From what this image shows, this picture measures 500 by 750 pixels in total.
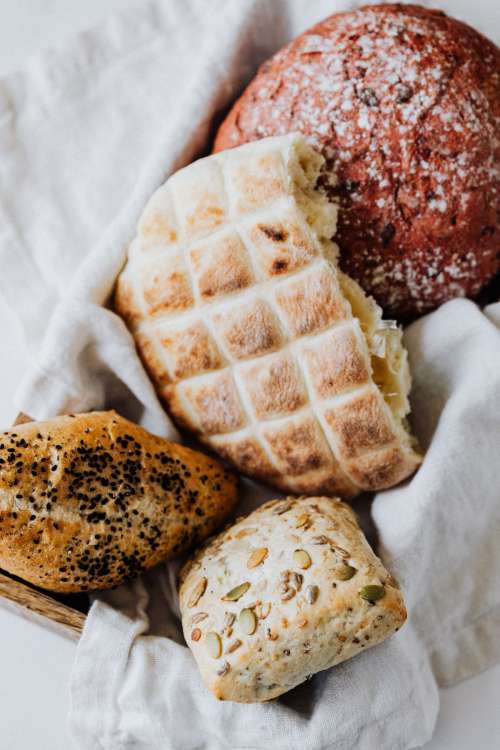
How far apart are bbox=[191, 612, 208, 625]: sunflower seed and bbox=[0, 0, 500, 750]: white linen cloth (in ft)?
0.41

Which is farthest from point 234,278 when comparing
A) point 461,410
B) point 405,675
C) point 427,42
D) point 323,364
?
point 405,675

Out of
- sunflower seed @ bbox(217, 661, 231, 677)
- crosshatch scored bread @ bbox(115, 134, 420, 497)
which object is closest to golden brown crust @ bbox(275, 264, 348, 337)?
crosshatch scored bread @ bbox(115, 134, 420, 497)

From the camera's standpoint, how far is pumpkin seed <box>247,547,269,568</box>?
148 centimetres

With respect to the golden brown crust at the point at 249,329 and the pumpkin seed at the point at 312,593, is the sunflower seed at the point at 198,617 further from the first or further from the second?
the golden brown crust at the point at 249,329

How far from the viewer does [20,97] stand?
1.96 metres

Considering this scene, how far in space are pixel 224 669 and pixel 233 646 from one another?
0.04 m

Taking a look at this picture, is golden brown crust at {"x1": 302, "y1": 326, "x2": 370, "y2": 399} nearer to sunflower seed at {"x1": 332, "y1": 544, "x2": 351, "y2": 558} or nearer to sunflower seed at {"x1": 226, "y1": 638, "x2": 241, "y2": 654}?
sunflower seed at {"x1": 332, "y1": 544, "x2": 351, "y2": 558}

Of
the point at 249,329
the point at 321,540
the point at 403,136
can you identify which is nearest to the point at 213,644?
the point at 321,540

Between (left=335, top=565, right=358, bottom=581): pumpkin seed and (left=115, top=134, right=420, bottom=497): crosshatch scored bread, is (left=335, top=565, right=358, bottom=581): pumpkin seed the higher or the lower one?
the lower one

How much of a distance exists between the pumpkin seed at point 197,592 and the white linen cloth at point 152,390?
132mm

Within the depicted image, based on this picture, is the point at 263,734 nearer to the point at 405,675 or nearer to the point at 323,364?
the point at 405,675

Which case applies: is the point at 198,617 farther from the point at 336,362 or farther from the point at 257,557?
the point at 336,362

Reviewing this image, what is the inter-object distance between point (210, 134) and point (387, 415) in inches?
31.6

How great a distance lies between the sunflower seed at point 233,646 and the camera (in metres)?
1.41
